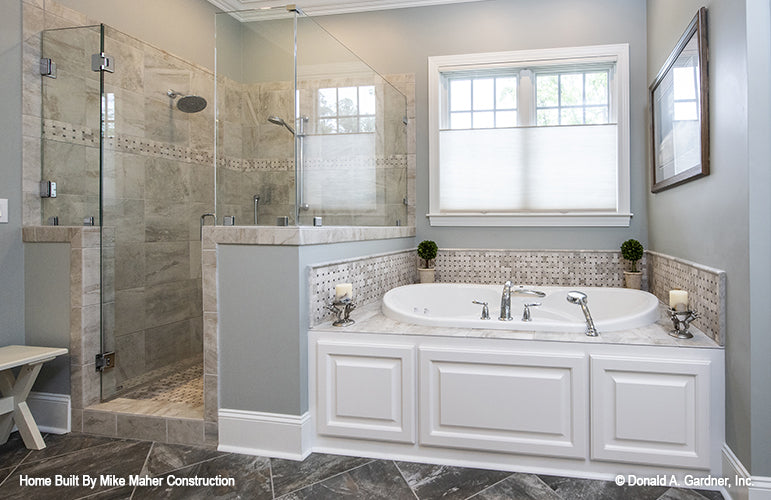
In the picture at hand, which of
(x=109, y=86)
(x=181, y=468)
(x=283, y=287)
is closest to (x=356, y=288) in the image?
(x=283, y=287)

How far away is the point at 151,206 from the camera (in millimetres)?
2934

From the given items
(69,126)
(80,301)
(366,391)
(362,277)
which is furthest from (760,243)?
(69,126)

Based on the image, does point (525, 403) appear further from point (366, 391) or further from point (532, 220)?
point (532, 220)

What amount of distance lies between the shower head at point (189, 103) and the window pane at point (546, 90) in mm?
2278

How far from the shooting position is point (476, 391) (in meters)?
2.03

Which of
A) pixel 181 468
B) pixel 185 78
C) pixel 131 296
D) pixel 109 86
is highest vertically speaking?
pixel 185 78

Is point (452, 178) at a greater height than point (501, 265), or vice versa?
point (452, 178)

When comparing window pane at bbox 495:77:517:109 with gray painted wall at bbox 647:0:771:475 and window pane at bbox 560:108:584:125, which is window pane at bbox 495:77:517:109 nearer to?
window pane at bbox 560:108:584:125

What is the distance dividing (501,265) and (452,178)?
28.6 inches

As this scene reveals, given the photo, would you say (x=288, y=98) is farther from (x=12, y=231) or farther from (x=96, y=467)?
(x=96, y=467)

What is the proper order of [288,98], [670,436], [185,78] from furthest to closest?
[185,78] → [288,98] → [670,436]

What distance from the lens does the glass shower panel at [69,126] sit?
2.46m

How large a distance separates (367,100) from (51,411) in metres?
2.35

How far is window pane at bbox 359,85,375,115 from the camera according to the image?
293cm
